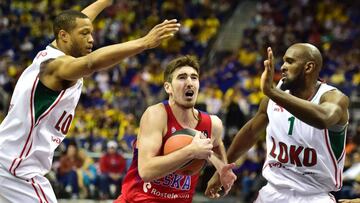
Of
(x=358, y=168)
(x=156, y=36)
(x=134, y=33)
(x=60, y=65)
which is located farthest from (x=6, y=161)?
(x=134, y=33)

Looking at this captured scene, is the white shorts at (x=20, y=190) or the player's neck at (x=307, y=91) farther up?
the player's neck at (x=307, y=91)

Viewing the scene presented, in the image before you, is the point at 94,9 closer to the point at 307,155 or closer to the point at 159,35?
the point at 159,35

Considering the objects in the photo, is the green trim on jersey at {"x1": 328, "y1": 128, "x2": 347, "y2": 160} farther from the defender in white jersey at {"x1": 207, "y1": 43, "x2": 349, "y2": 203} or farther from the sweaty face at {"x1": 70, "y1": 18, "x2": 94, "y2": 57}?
the sweaty face at {"x1": 70, "y1": 18, "x2": 94, "y2": 57}

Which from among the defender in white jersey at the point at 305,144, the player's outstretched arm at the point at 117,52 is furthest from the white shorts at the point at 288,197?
the player's outstretched arm at the point at 117,52

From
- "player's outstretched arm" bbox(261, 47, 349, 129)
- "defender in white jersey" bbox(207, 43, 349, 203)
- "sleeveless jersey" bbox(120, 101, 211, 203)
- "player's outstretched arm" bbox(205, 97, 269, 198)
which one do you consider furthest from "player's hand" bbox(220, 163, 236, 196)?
"player's outstretched arm" bbox(205, 97, 269, 198)

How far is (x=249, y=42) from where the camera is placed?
2070cm

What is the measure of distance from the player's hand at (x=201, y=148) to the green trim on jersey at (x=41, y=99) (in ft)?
4.07

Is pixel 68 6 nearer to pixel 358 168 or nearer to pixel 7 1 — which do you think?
pixel 7 1

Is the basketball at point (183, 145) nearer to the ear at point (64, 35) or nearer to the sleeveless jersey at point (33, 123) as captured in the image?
the sleeveless jersey at point (33, 123)

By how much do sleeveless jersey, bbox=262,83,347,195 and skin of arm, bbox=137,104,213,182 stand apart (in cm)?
87

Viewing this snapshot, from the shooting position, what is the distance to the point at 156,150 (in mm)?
5820

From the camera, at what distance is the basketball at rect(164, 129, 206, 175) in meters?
5.78

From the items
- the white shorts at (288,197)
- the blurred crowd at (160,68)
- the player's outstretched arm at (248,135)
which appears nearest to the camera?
the white shorts at (288,197)

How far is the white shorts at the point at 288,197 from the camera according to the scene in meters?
6.14
